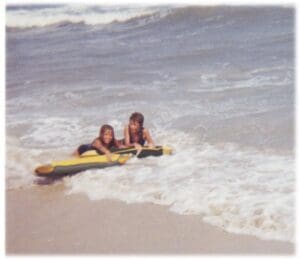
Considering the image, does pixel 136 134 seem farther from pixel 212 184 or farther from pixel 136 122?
pixel 212 184

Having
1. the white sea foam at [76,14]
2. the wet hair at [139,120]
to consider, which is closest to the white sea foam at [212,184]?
the wet hair at [139,120]

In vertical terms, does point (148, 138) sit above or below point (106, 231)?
above

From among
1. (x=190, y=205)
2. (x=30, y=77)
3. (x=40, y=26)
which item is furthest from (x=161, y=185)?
(x=40, y=26)

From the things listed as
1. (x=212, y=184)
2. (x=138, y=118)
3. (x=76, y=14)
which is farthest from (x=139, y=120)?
→ (x=76, y=14)

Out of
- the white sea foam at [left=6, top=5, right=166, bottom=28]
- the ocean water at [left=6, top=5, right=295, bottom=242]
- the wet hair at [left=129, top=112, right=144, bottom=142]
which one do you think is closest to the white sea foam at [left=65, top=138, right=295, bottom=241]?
the ocean water at [left=6, top=5, right=295, bottom=242]

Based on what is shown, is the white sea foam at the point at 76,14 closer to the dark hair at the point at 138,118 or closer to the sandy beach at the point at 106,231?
the dark hair at the point at 138,118

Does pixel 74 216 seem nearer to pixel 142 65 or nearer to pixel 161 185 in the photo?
pixel 161 185
